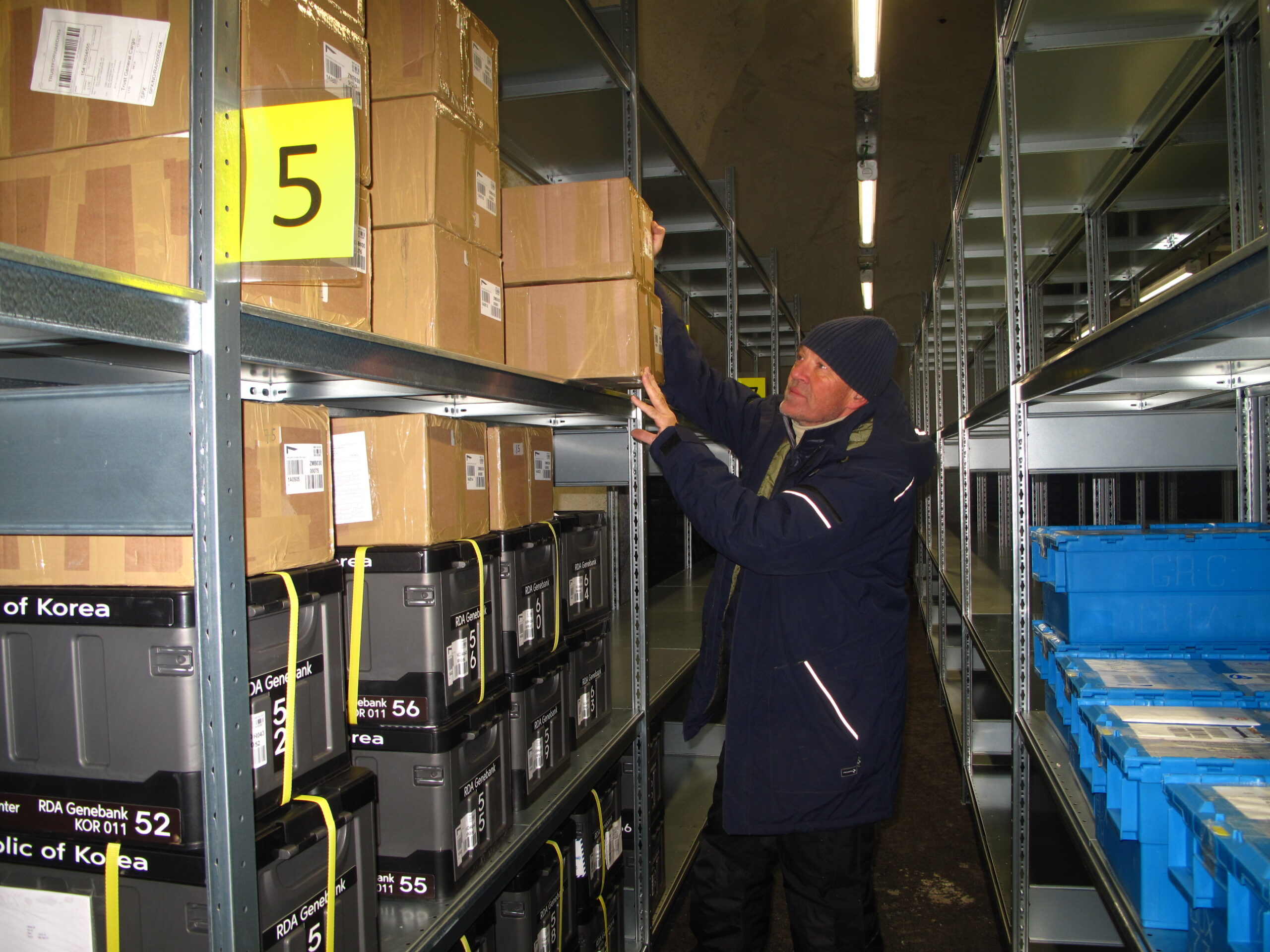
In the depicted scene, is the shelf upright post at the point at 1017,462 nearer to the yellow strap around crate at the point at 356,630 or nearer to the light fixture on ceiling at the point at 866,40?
the light fixture on ceiling at the point at 866,40

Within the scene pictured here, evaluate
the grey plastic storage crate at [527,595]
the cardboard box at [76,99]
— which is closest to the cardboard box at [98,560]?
the cardboard box at [76,99]

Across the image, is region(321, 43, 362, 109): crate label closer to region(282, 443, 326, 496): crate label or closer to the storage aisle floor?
region(282, 443, 326, 496): crate label

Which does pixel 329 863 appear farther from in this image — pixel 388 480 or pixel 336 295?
pixel 336 295

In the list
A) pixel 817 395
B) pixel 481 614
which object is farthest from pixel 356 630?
pixel 817 395

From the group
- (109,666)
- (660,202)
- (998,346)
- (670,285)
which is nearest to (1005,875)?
(109,666)

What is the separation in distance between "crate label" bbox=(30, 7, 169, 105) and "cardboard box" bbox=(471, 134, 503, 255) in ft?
2.35

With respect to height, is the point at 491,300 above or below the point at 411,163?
below

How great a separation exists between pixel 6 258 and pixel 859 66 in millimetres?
3336

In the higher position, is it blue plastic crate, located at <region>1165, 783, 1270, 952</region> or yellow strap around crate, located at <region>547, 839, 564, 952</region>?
blue plastic crate, located at <region>1165, 783, 1270, 952</region>

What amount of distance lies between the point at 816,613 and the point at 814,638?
65 mm

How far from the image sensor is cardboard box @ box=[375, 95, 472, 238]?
1.40m

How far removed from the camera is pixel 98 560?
0.94 m

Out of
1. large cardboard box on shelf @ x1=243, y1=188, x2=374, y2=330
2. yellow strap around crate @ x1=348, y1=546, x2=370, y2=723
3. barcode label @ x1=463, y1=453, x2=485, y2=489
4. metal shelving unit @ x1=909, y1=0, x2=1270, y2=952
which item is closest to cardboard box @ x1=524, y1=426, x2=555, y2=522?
barcode label @ x1=463, y1=453, x2=485, y2=489

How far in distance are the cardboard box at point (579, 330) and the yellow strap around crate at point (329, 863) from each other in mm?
1165
